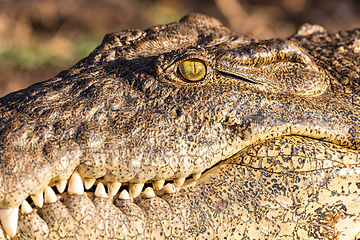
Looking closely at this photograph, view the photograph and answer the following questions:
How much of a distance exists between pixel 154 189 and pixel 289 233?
2.55ft

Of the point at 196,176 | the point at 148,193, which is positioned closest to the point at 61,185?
the point at 148,193

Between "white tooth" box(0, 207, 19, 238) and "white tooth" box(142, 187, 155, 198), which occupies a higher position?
"white tooth" box(142, 187, 155, 198)

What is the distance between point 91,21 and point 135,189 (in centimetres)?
569

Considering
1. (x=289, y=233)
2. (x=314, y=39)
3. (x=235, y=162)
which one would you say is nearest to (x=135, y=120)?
(x=235, y=162)

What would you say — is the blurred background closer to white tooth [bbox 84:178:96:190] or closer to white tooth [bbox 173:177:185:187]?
white tooth [bbox 84:178:96:190]

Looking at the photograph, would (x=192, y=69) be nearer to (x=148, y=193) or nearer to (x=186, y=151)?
(x=186, y=151)

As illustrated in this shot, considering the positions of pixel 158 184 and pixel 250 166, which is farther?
pixel 250 166

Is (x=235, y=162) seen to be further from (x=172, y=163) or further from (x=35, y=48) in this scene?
(x=35, y=48)

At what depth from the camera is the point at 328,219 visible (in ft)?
7.83

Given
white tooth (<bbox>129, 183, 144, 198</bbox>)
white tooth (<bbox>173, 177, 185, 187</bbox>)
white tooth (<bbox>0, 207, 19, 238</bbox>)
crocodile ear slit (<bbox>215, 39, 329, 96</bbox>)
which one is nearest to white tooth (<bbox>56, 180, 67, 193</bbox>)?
white tooth (<bbox>0, 207, 19, 238</bbox>)

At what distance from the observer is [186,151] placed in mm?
2236

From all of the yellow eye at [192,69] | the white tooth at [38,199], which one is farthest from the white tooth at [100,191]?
the yellow eye at [192,69]

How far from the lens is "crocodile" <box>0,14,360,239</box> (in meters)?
2.12

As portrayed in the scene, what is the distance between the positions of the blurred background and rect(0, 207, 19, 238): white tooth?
350cm
